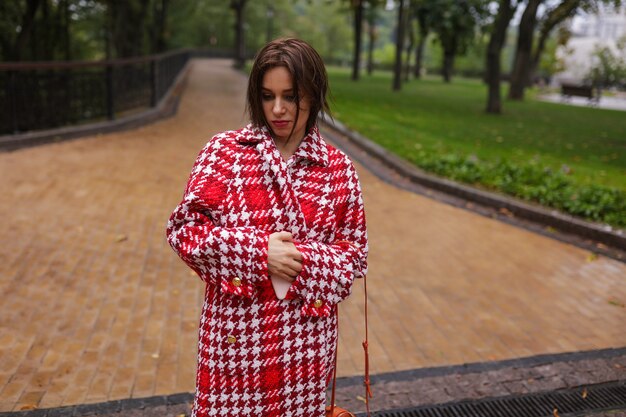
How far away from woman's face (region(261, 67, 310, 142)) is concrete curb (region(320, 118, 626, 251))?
354cm

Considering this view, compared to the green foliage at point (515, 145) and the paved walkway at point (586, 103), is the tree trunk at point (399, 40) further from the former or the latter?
the paved walkway at point (586, 103)

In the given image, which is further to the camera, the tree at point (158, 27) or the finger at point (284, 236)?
the tree at point (158, 27)

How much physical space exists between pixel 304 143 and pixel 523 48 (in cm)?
2414

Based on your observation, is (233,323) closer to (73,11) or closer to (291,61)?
(291,61)

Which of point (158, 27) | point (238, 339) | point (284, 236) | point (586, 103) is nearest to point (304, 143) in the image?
point (284, 236)

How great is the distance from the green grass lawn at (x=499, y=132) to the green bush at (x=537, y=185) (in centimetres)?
27

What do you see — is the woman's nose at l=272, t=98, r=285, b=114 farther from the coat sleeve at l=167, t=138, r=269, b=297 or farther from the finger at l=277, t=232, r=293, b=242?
the finger at l=277, t=232, r=293, b=242

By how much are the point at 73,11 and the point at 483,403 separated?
27472mm

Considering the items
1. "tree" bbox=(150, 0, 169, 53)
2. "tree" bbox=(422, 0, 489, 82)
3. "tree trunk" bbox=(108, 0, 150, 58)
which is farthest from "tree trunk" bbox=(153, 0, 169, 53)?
"tree" bbox=(422, 0, 489, 82)

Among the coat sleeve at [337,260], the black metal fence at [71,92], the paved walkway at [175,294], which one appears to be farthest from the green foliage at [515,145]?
the coat sleeve at [337,260]

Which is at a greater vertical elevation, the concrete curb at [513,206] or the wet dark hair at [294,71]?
the wet dark hair at [294,71]

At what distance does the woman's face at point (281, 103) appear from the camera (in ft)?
6.18

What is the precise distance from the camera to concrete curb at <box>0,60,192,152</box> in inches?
408

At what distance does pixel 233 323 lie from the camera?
6.40 feet
